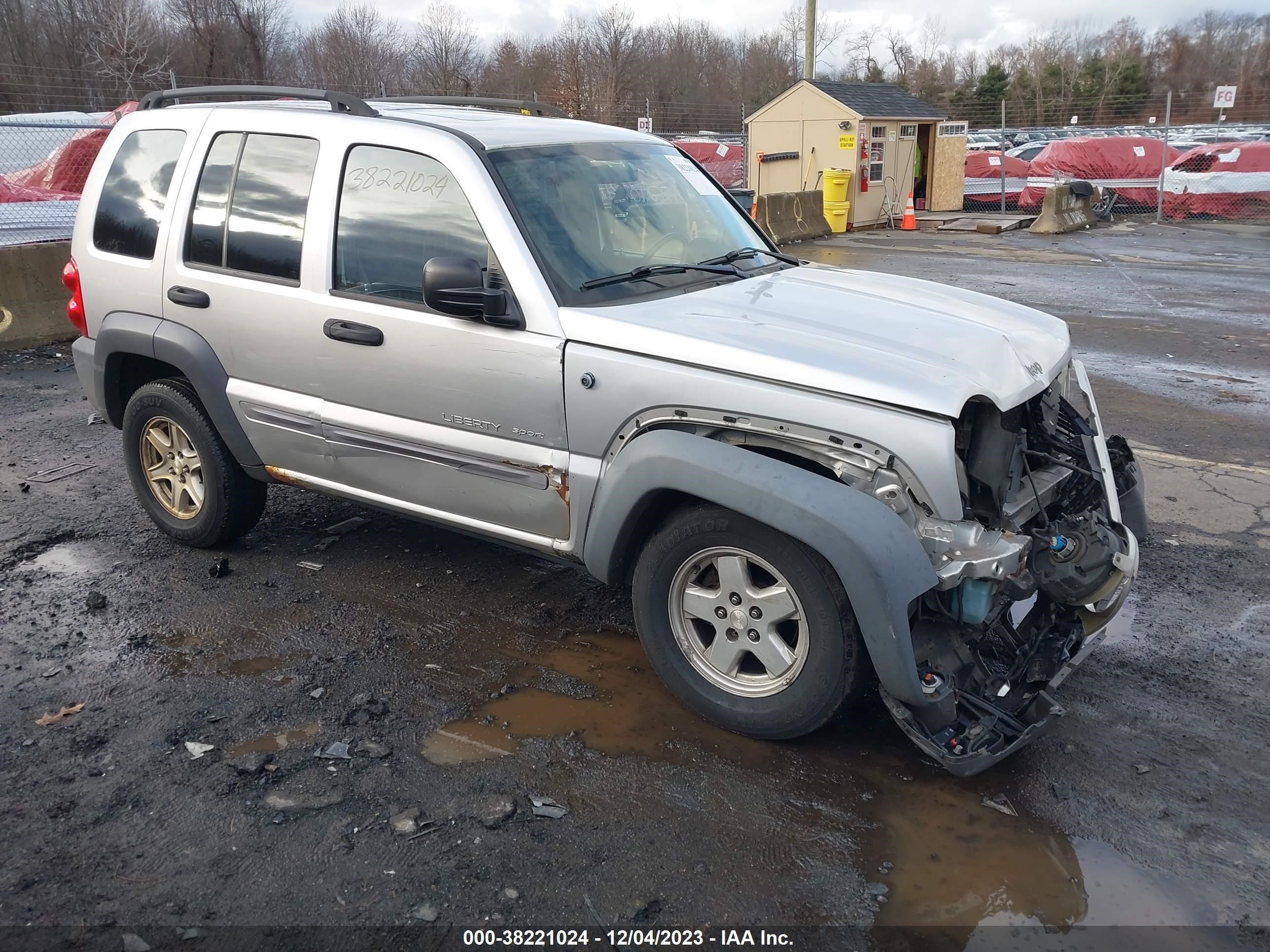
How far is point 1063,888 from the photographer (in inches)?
111

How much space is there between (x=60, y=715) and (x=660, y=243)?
9.61 ft

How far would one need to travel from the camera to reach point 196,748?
348cm

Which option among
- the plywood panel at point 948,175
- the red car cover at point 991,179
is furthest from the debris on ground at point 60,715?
the red car cover at point 991,179

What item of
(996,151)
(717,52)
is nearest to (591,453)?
(996,151)

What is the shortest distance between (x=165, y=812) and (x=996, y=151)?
2942 cm

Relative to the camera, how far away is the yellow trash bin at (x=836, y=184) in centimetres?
2106

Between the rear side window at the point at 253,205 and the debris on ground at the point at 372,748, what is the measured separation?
1921 mm

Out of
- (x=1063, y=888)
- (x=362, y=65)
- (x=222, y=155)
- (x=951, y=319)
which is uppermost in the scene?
(x=362, y=65)

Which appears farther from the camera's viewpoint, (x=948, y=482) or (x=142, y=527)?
(x=142, y=527)

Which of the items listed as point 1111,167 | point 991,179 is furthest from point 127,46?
point 1111,167

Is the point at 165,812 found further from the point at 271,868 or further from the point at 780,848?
the point at 780,848

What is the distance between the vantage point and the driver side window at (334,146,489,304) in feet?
12.6

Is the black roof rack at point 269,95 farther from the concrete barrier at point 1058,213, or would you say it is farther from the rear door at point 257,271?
the concrete barrier at point 1058,213

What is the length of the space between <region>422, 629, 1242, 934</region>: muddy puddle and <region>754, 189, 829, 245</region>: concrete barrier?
15029 millimetres
